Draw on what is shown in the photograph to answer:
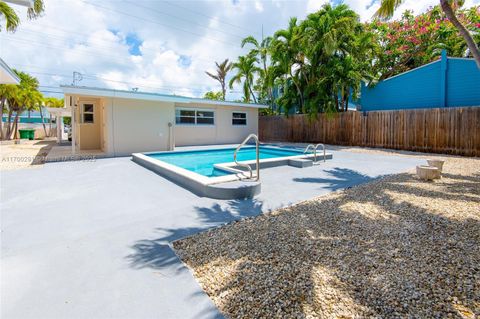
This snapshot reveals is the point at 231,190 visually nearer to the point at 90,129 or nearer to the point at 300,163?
the point at 300,163

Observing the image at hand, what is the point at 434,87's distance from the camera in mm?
13328

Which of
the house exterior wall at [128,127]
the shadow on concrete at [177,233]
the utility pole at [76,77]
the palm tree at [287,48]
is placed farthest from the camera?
the utility pole at [76,77]

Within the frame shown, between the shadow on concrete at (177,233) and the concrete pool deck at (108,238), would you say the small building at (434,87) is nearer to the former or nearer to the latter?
the concrete pool deck at (108,238)

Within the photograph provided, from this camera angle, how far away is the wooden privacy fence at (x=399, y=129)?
10919 millimetres

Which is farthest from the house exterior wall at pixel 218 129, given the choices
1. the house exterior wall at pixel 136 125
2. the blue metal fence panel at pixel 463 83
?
the blue metal fence panel at pixel 463 83

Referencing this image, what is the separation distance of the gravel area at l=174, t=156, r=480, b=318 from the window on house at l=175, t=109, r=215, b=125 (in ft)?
41.7

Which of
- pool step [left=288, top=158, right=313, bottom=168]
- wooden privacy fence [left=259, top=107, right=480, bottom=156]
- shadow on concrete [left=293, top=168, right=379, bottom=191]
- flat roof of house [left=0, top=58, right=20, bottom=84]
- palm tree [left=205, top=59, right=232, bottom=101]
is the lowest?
shadow on concrete [left=293, top=168, right=379, bottom=191]

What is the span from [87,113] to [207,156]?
22.0ft

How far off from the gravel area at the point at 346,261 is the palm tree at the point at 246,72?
19.6 metres

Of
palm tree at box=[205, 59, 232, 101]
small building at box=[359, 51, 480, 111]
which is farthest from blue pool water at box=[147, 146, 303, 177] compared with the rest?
palm tree at box=[205, 59, 232, 101]

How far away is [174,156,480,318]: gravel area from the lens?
203cm

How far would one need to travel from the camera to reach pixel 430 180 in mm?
6363

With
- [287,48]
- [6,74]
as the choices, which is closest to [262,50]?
[287,48]

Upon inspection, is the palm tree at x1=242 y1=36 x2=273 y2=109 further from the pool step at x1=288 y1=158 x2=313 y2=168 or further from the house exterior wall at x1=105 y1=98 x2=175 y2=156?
the pool step at x1=288 y1=158 x2=313 y2=168
